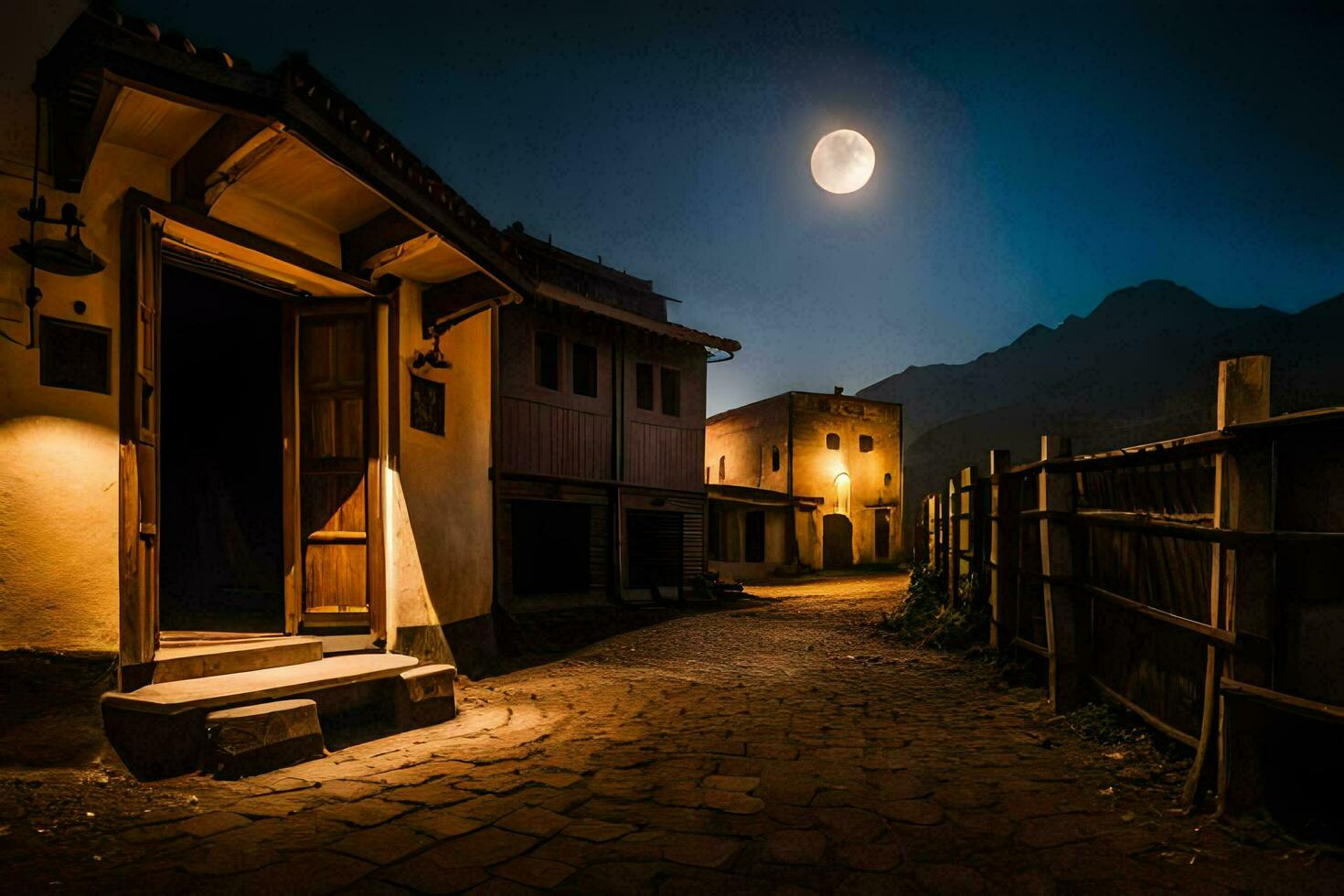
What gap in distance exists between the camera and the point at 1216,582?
337cm

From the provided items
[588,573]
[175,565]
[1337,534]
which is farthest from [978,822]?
[588,573]

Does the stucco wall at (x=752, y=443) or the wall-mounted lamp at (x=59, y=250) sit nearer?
the wall-mounted lamp at (x=59, y=250)

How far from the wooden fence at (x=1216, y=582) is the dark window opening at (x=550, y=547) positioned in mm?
9716

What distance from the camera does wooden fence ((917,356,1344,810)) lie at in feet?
9.71

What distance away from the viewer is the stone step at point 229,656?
→ 4.71 m

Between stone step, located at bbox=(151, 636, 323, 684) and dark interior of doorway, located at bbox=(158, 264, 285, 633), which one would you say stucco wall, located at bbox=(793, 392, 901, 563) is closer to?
dark interior of doorway, located at bbox=(158, 264, 285, 633)

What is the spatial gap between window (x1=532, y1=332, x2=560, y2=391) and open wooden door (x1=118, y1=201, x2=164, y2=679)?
9.11 m

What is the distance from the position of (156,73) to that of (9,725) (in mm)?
3774

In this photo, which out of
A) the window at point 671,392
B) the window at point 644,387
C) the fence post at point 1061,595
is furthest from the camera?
the window at point 671,392

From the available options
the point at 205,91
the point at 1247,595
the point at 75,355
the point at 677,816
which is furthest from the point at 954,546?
the point at 75,355

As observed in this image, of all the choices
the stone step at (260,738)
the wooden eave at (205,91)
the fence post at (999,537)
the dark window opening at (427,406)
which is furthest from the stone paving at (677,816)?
the wooden eave at (205,91)

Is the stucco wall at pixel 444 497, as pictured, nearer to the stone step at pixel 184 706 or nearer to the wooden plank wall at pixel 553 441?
the stone step at pixel 184 706

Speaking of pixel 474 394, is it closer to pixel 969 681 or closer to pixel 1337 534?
pixel 969 681

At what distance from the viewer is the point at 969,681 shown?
22.2ft
